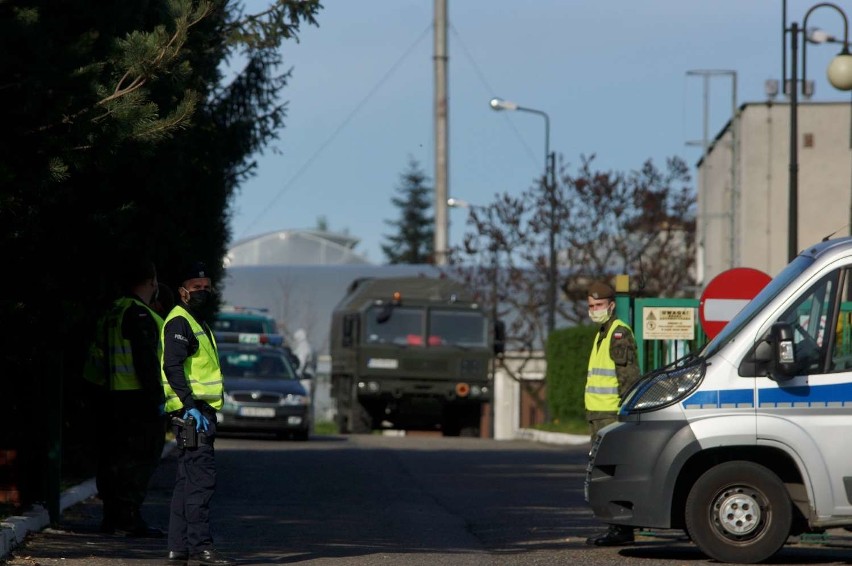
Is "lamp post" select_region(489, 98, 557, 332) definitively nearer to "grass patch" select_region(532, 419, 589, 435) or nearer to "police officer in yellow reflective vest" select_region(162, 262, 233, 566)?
"grass patch" select_region(532, 419, 589, 435)

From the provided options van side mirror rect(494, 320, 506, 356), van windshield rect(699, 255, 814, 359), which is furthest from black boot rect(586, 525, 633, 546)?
van side mirror rect(494, 320, 506, 356)

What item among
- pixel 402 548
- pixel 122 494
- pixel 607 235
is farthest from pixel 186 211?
pixel 607 235

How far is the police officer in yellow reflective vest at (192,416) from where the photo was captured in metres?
9.71

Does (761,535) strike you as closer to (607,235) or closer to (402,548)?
(402,548)

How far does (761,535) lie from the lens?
10.3 meters

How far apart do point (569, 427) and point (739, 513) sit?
79.9 ft

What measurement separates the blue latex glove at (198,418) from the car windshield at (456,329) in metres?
23.6

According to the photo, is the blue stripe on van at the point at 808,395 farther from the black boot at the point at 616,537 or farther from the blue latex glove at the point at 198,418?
the blue latex glove at the point at 198,418

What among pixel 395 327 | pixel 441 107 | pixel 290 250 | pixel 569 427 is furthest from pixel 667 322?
pixel 290 250

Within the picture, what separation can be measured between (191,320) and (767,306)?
12.1ft

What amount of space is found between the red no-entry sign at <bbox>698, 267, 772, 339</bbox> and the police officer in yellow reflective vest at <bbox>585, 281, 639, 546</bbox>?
1883 millimetres

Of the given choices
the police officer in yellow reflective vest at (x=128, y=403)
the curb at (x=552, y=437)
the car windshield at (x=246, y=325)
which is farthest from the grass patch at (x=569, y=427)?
the police officer in yellow reflective vest at (x=128, y=403)

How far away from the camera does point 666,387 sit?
1070 centimetres

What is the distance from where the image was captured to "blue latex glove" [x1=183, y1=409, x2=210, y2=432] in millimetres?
9695
